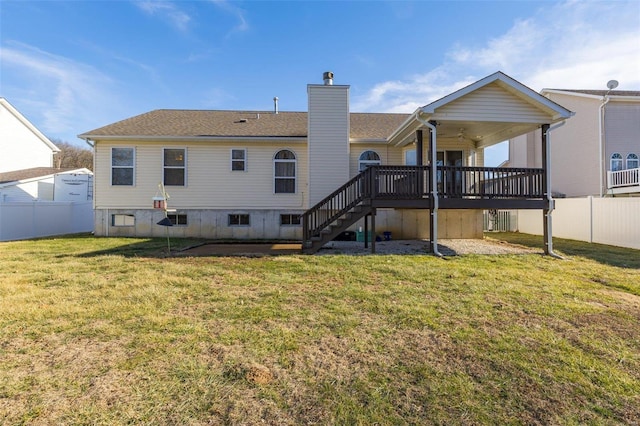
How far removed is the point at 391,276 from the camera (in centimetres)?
589

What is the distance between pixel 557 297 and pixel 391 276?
8.80ft

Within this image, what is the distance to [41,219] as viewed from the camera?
43.4 ft

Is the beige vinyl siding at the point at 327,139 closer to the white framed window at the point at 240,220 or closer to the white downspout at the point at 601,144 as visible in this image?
the white framed window at the point at 240,220

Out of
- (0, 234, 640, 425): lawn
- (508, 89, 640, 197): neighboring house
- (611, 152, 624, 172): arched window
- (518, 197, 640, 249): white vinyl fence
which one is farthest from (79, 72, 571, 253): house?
(611, 152, 624, 172): arched window

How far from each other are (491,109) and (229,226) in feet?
33.8

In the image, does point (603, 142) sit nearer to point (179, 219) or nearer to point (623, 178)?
point (623, 178)

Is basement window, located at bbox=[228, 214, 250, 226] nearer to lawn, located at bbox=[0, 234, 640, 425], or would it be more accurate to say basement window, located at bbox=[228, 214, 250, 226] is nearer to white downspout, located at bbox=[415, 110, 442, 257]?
lawn, located at bbox=[0, 234, 640, 425]

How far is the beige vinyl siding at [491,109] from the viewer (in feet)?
27.5

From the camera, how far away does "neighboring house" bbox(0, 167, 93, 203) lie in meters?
16.0

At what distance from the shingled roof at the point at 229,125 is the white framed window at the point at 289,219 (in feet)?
10.9

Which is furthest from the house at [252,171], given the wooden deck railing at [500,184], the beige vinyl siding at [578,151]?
the beige vinyl siding at [578,151]

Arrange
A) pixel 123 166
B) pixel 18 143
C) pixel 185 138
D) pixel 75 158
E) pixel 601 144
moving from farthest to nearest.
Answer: pixel 75 158 → pixel 18 143 → pixel 601 144 → pixel 123 166 → pixel 185 138

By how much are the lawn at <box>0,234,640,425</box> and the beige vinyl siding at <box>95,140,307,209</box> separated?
646 centimetres

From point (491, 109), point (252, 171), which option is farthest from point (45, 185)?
point (491, 109)
